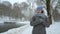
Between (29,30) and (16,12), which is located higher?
(16,12)

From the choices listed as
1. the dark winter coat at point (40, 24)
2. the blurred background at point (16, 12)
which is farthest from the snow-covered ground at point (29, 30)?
the dark winter coat at point (40, 24)

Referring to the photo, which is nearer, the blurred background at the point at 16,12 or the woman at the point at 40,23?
the woman at the point at 40,23

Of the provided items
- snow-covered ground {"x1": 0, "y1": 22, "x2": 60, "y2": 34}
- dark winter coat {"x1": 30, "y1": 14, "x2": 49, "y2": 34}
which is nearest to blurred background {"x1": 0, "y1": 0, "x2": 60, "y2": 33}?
snow-covered ground {"x1": 0, "y1": 22, "x2": 60, "y2": 34}

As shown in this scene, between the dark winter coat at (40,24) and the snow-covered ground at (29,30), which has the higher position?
the dark winter coat at (40,24)

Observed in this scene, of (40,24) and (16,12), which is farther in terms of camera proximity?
(16,12)

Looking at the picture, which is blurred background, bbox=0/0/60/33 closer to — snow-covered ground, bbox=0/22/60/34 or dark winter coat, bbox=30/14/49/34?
snow-covered ground, bbox=0/22/60/34

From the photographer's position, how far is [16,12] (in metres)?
3.66

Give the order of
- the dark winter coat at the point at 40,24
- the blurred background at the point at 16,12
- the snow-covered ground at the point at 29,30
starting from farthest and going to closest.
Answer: the snow-covered ground at the point at 29,30
the blurred background at the point at 16,12
the dark winter coat at the point at 40,24

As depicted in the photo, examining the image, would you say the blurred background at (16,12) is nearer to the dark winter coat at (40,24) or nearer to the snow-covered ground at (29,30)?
the snow-covered ground at (29,30)

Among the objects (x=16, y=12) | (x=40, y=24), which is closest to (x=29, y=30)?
(x=16, y=12)

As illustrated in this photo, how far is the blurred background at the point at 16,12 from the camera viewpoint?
11.6 ft

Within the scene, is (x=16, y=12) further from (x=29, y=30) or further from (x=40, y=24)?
(x=40, y=24)

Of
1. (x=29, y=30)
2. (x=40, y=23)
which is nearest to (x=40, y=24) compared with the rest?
(x=40, y=23)

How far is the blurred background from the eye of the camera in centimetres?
352
